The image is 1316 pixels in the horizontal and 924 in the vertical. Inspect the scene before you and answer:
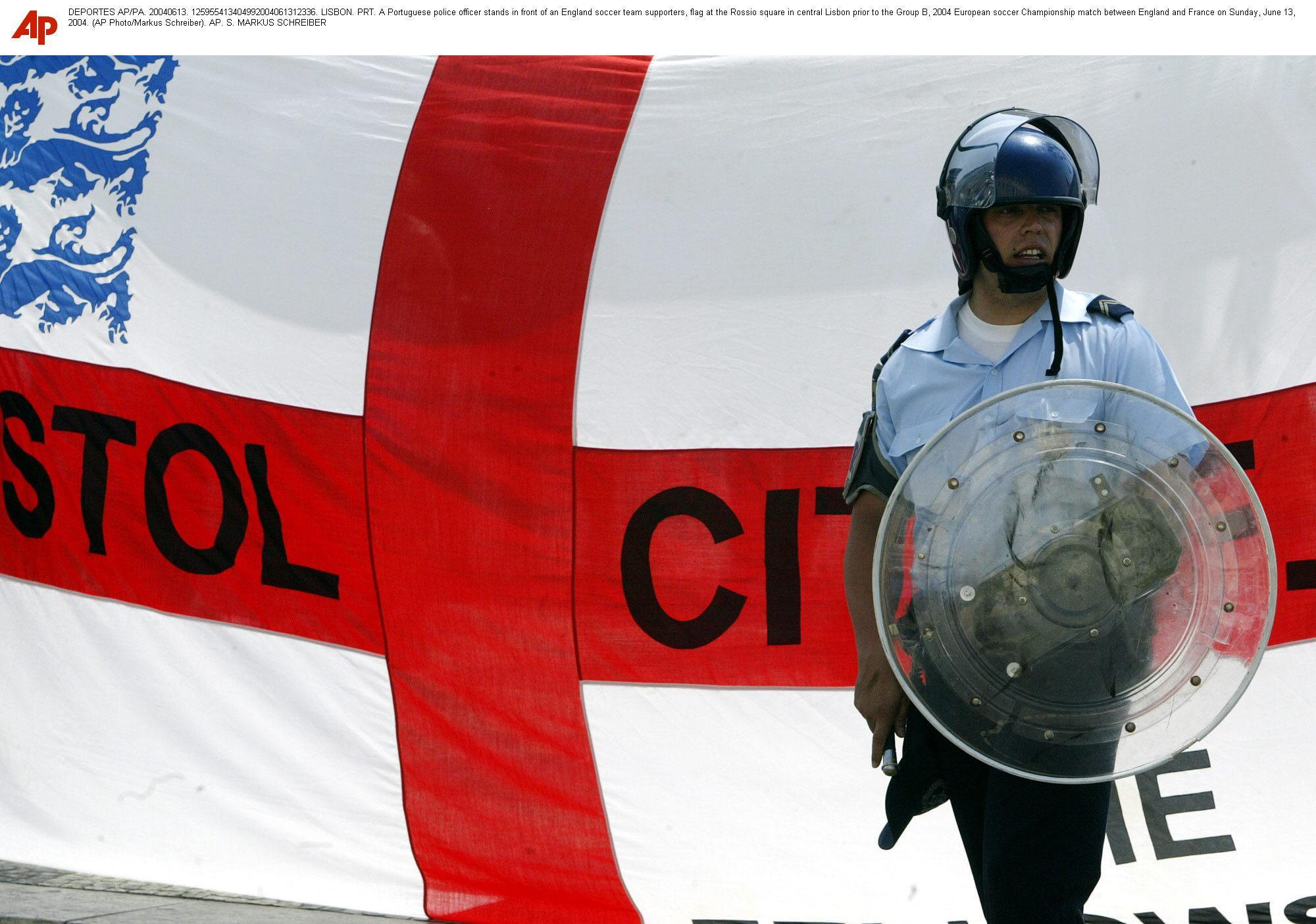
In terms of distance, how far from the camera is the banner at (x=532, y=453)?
271 cm

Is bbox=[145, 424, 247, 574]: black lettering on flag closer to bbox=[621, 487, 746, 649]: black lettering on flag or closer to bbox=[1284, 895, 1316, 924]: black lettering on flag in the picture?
bbox=[621, 487, 746, 649]: black lettering on flag

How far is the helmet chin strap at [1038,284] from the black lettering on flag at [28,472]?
2236 mm

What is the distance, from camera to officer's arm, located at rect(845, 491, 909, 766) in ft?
5.81

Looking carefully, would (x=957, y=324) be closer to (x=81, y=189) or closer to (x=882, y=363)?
(x=882, y=363)

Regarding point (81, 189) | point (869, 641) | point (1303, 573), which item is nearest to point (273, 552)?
point (81, 189)

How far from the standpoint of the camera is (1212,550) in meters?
1.55

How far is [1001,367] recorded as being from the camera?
170cm

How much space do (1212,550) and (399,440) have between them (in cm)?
180

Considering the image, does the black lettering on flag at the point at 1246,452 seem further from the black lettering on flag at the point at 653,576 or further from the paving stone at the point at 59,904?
the paving stone at the point at 59,904

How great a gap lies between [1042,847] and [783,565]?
1241mm
